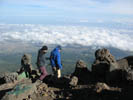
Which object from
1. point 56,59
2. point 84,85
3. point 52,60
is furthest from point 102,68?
point 52,60

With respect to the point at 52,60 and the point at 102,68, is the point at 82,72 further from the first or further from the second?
the point at 52,60

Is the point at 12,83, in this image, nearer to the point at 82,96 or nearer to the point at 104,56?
the point at 82,96

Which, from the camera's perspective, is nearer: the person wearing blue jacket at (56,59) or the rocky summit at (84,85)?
the rocky summit at (84,85)

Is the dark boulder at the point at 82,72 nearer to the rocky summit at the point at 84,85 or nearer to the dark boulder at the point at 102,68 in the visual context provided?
the rocky summit at the point at 84,85

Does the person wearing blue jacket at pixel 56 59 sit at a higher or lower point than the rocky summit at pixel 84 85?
higher

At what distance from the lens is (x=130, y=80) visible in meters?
18.2

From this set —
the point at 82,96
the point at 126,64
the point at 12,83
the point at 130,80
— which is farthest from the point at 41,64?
the point at 126,64

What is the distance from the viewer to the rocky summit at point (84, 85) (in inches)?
621

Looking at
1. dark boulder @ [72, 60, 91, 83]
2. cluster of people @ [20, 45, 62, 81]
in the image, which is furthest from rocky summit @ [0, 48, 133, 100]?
cluster of people @ [20, 45, 62, 81]

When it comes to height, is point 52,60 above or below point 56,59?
below

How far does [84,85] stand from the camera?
20141 mm

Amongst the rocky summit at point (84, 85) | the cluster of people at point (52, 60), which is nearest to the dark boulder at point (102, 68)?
the rocky summit at point (84, 85)

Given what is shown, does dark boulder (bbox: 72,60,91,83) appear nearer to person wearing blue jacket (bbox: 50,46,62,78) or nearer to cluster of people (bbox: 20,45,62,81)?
cluster of people (bbox: 20,45,62,81)

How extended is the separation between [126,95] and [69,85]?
709 cm
